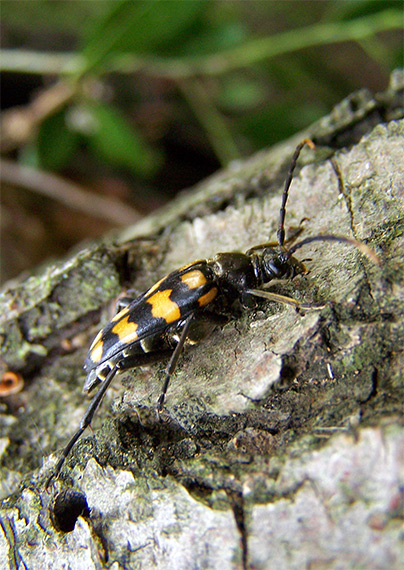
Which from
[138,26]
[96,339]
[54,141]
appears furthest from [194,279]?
[54,141]

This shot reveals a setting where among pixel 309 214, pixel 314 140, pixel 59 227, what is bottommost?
pixel 309 214

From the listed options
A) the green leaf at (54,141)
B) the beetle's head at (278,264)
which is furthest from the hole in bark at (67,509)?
the green leaf at (54,141)

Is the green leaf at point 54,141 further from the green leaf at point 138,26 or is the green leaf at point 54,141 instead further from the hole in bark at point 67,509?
the hole in bark at point 67,509

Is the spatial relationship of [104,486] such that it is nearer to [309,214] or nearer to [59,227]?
[309,214]

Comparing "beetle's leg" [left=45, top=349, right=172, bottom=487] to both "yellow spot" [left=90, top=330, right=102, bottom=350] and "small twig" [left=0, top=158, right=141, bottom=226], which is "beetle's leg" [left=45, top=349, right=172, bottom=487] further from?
"small twig" [left=0, top=158, right=141, bottom=226]

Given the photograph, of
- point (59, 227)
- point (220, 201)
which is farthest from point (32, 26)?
point (220, 201)

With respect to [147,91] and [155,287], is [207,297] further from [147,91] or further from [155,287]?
[147,91]

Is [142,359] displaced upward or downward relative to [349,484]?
upward
